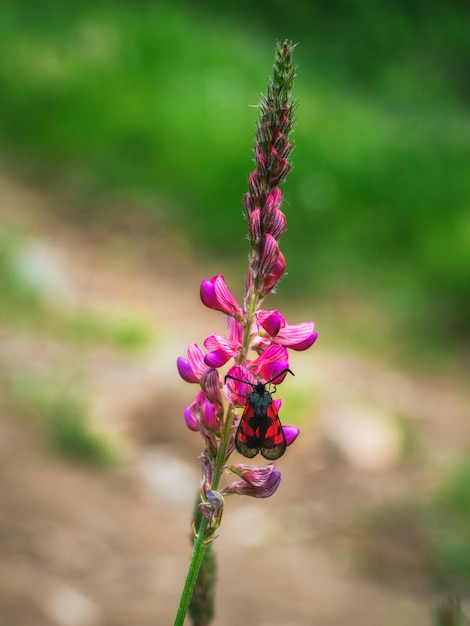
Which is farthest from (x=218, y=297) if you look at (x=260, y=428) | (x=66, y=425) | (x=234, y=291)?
(x=234, y=291)

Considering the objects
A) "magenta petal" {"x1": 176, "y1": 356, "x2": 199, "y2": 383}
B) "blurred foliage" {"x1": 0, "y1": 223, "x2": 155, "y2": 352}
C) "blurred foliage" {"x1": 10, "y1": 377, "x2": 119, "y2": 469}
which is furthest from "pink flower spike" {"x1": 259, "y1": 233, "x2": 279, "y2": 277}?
"blurred foliage" {"x1": 0, "y1": 223, "x2": 155, "y2": 352}

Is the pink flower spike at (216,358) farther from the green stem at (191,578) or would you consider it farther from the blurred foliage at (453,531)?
the blurred foliage at (453,531)

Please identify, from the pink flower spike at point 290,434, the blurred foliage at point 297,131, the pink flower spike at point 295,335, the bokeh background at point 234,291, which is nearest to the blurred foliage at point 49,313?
the bokeh background at point 234,291

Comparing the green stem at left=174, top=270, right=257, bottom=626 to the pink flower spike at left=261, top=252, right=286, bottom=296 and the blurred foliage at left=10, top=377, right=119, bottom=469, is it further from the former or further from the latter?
the blurred foliage at left=10, top=377, right=119, bottom=469

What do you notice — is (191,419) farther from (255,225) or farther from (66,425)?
(66,425)

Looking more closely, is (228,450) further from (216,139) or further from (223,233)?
(216,139)

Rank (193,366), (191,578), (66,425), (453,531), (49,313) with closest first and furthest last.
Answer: (191,578), (193,366), (453,531), (66,425), (49,313)
